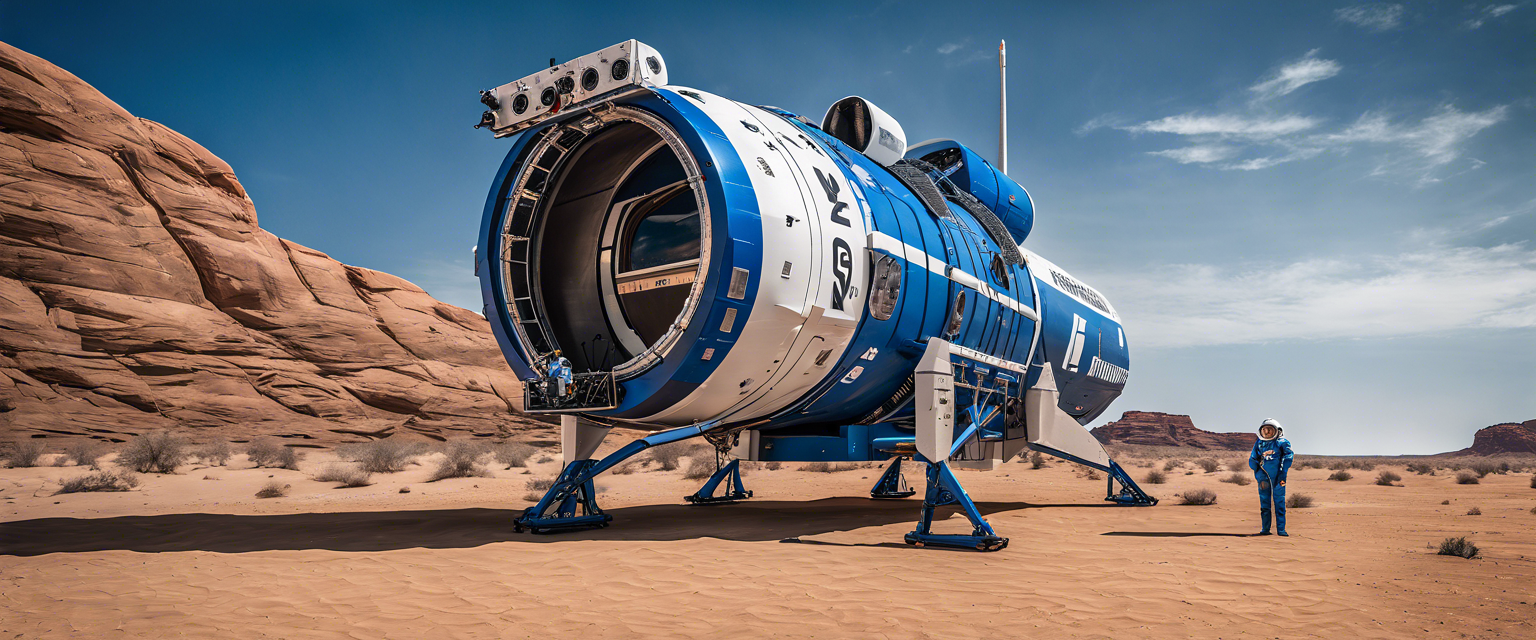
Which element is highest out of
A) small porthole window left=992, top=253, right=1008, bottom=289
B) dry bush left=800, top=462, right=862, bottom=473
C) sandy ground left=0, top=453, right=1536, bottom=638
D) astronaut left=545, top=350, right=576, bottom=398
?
small porthole window left=992, top=253, right=1008, bottom=289

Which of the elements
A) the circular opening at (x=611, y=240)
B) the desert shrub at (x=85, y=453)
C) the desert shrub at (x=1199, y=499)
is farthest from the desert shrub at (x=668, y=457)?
the circular opening at (x=611, y=240)

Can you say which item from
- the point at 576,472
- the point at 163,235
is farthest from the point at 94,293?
the point at 576,472

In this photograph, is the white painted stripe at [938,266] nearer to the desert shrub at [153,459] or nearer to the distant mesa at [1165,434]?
the desert shrub at [153,459]

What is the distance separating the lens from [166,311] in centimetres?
2783

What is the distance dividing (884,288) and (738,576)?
120 inches

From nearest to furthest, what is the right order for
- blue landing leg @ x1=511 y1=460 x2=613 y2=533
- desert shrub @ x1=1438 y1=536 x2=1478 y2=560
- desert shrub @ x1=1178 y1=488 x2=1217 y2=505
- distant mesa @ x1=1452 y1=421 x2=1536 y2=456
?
desert shrub @ x1=1438 y1=536 x2=1478 y2=560 < blue landing leg @ x1=511 y1=460 x2=613 y2=533 < desert shrub @ x1=1178 y1=488 x2=1217 y2=505 < distant mesa @ x1=1452 y1=421 x2=1536 y2=456

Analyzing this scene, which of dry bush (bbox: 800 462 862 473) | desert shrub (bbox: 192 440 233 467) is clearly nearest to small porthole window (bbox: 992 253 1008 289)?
dry bush (bbox: 800 462 862 473)

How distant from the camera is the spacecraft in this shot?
651 centimetres

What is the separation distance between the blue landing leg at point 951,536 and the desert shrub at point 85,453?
753 inches

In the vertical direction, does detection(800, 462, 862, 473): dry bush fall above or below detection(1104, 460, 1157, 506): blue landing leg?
below

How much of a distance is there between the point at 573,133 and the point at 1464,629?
304 inches

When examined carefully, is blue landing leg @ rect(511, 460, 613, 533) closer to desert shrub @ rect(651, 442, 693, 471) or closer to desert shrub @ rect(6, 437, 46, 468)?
desert shrub @ rect(651, 442, 693, 471)

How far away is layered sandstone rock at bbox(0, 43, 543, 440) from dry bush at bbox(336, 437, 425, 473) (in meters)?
3.06

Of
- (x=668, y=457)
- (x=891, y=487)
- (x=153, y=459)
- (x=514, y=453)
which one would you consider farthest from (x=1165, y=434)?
(x=153, y=459)
